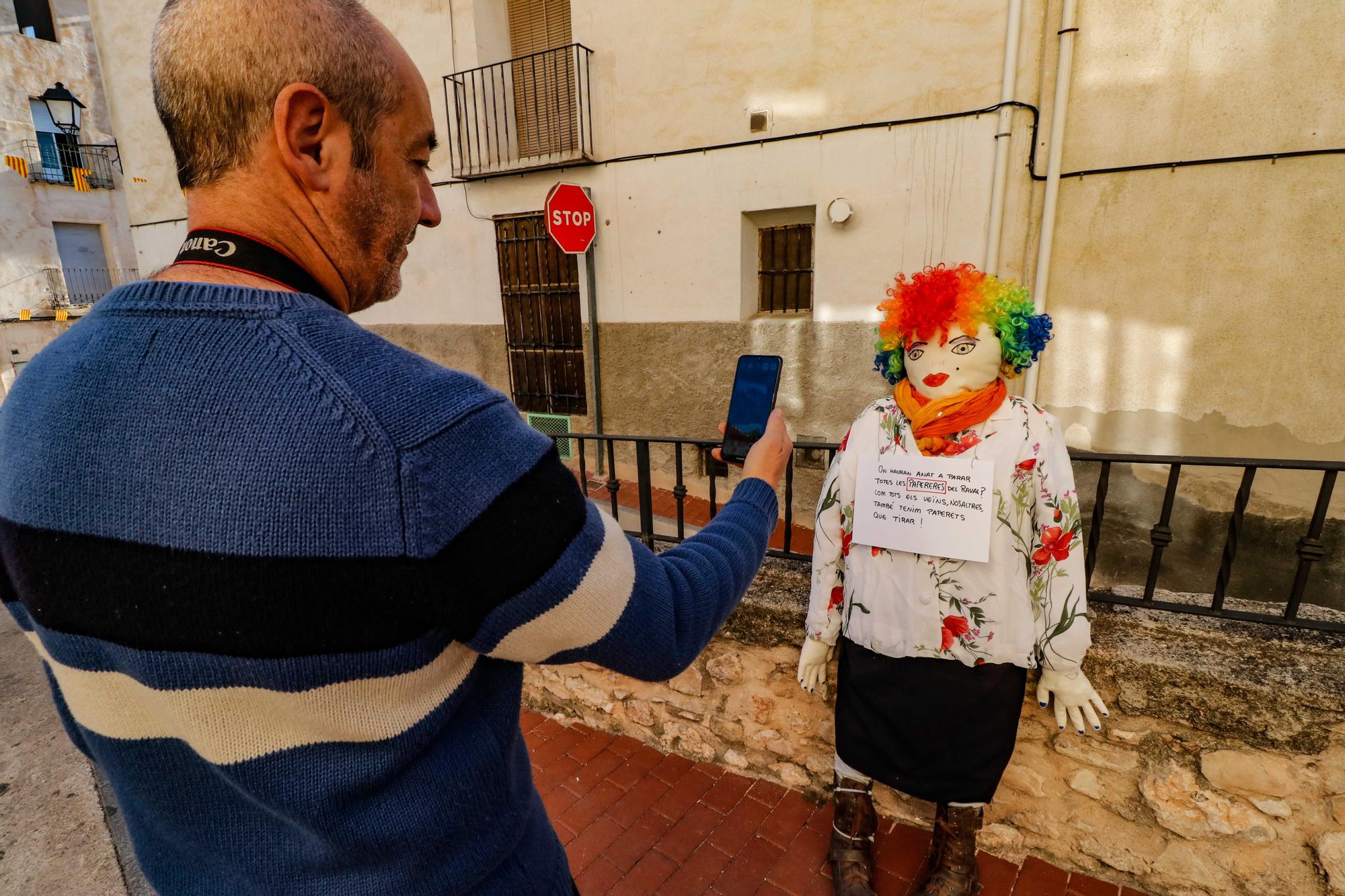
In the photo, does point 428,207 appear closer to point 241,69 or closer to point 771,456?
point 241,69

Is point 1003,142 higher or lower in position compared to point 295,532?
higher

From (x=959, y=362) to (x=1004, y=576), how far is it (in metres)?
0.64

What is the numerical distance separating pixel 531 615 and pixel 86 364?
54 centimetres

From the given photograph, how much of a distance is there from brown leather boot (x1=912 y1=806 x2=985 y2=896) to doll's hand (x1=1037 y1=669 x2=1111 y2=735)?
0.46m

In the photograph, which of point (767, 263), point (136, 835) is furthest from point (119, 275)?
point (136, 835)

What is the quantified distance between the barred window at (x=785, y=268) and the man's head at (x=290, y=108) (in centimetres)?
539

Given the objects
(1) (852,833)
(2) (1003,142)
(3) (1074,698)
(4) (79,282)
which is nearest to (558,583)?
(3) (1074,698)

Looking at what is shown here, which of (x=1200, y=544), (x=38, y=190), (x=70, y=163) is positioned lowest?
(x=1200, y=544)

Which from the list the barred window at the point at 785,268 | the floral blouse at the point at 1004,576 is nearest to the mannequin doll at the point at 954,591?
the floral blouse at the point at 1004,576

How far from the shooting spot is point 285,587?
2.14 ft

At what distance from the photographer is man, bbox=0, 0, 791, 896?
65 cm

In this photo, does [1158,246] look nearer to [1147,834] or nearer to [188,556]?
[1147,834]

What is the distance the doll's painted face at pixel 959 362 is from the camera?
1.91m

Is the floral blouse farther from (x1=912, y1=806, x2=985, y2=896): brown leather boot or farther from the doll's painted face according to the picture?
(x1=912, y1=806, x2=985, y2=896): brown leather boot
